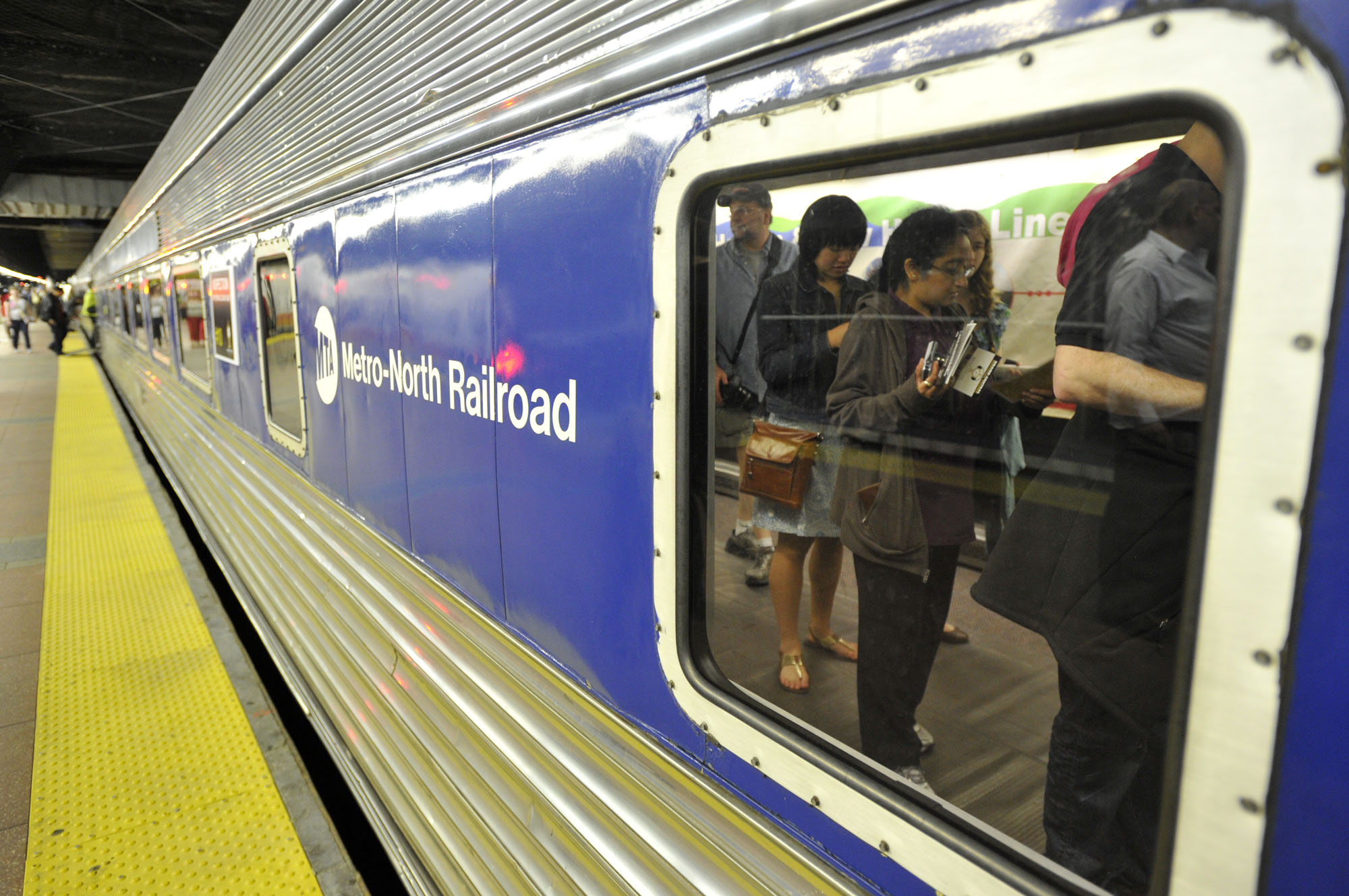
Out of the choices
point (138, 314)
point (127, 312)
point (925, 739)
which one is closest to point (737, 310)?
point (925, 739)

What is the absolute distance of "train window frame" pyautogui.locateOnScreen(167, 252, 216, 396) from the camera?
502cm

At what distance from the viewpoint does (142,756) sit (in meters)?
2.88

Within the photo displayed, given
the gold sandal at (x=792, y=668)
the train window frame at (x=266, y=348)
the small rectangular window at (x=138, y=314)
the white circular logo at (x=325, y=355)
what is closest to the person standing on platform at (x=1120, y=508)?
the gold sandal at (x=792, y=668)

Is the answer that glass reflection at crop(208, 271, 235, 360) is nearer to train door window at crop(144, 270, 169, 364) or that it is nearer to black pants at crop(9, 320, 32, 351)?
train door window at crop(144, 270, 169, 364)

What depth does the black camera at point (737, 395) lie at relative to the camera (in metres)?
1.33

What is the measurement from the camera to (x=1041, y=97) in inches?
30.3

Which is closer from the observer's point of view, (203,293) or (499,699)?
(499,699)

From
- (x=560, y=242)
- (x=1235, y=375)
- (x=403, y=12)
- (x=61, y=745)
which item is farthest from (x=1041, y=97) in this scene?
(x=61, y=745)

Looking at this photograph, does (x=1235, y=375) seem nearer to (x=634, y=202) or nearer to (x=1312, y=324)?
(x=1312, y=324)

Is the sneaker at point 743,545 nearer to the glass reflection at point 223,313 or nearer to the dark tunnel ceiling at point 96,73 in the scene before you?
the glass reflection at point 223,313

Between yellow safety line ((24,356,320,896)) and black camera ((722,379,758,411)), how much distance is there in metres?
1.86

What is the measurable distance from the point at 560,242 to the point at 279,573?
9.45 feet

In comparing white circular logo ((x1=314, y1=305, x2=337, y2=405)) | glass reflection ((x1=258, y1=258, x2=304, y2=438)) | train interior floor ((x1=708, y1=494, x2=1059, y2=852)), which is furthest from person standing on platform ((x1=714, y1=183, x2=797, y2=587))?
glass reflection ((x1=258, y1=258, x2=304, y2=438))

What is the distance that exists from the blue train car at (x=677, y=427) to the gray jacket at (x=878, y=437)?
0.25 meters
